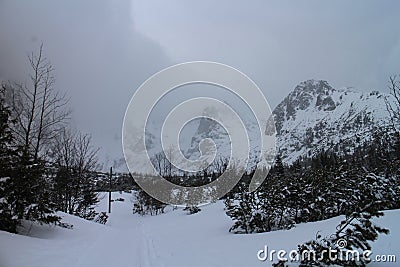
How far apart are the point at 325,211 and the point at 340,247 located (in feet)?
19.0

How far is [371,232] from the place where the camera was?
15.8 feet

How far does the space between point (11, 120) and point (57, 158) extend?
36.1 ft

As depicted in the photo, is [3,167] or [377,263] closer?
[377,263]

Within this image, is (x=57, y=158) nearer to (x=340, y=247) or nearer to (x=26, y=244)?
(x=26, y=244)

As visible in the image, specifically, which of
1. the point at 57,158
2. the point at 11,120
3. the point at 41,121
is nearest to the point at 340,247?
the point at 11,120

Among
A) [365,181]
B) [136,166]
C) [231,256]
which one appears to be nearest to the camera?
Result: [231,256]

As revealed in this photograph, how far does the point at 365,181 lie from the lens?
9008mm

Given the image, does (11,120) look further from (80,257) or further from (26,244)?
(80,257)

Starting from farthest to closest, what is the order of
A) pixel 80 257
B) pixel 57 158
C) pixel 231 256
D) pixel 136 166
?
pixel 136 166
pixel 57 158
pixel 80 257
pixel 231 256

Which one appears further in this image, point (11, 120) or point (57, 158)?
point (57, 158)

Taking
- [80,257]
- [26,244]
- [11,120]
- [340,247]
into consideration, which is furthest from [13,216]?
[340,247]

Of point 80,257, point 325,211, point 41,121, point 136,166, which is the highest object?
point 136,166

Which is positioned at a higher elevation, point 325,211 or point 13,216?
point 325,211

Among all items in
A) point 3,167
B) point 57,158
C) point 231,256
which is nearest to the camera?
point 231,256
